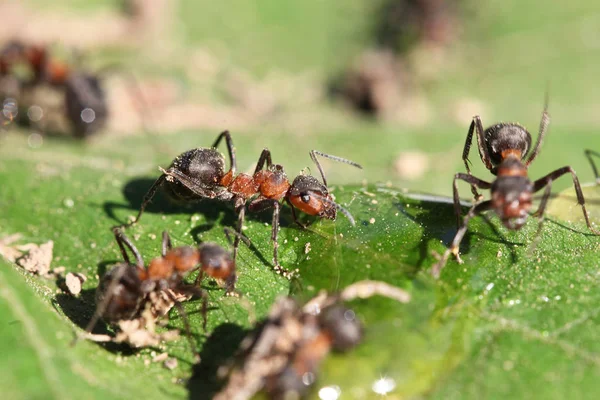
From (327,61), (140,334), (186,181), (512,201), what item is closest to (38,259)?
(186,181)

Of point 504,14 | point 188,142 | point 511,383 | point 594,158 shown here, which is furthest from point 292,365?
point 504,14

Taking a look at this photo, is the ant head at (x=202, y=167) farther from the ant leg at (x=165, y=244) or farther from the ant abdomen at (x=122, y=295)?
the ant abdomen at (x=122, y=295)

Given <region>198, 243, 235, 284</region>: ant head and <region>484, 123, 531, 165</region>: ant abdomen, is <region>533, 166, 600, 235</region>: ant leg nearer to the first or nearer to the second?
<region>484, 123, 531, 165</region>: ant abdomen

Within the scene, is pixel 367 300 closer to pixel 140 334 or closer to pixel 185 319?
pixel 185 319

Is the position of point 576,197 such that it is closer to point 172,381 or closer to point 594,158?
point 594,158

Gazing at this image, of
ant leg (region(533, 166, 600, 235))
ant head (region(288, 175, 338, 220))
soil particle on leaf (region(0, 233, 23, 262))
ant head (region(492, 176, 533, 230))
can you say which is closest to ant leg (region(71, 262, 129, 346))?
soil particle on leaf (region(0, 233, 23, 262))

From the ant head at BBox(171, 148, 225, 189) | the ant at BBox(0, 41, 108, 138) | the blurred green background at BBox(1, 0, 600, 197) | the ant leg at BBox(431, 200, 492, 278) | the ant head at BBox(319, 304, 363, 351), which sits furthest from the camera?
the blurred green background at BBox(1, 0, 600, 197)
